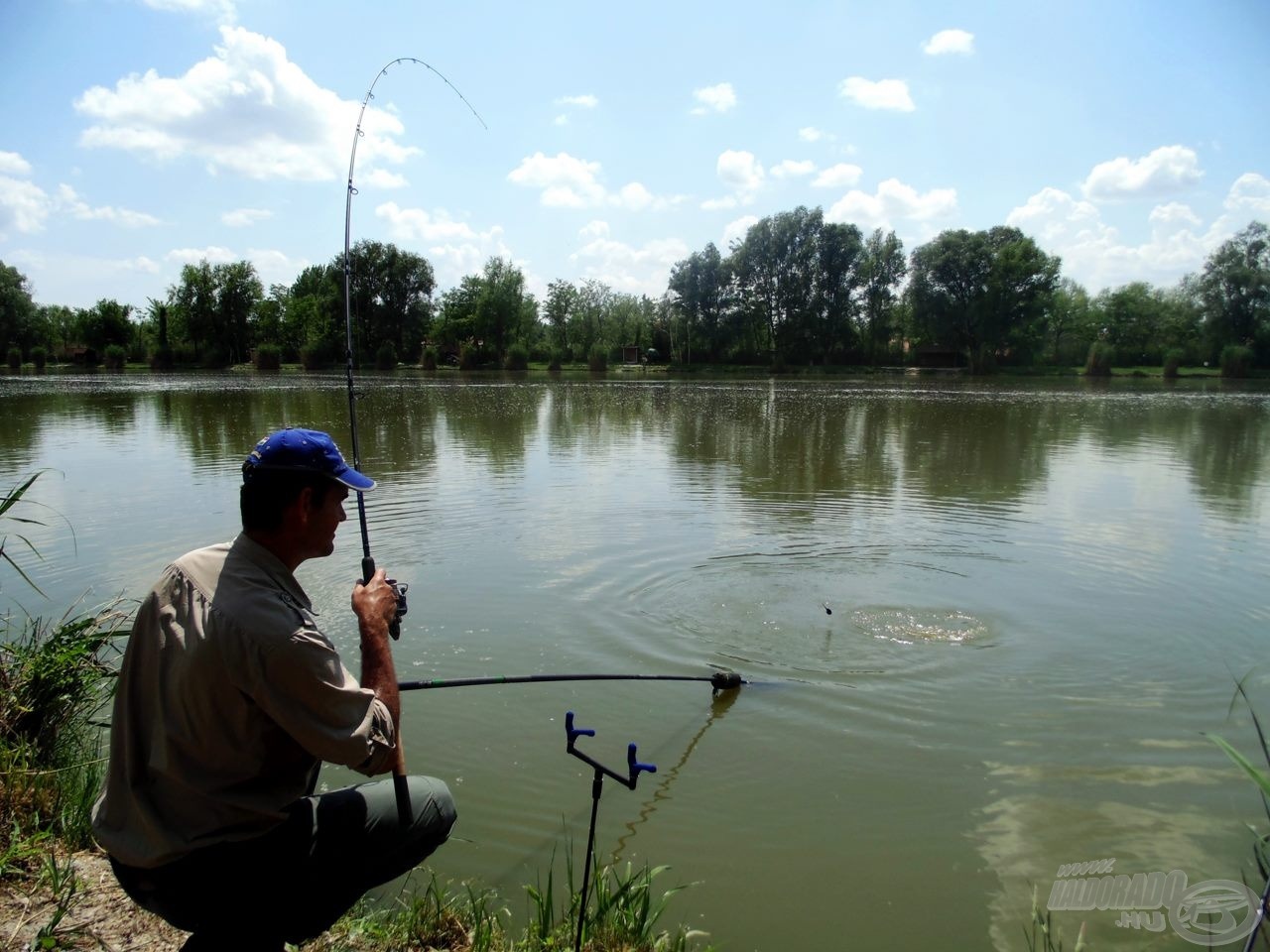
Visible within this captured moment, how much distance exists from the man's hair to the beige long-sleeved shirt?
0.51ft

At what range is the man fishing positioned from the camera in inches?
87.4

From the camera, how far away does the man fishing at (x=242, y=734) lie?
222 centimetres

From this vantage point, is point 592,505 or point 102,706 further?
point 592,505

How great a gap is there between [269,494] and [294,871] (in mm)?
1145

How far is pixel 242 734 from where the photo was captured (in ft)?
7.43

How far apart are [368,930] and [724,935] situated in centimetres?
148

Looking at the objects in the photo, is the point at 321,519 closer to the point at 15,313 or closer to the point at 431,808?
the point at 431,808

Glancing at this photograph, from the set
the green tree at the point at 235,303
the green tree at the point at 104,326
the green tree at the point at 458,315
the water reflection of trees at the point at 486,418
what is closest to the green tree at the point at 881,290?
the green tree at the point at 458,315

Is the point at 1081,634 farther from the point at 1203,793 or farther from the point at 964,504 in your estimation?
the point at 964,504

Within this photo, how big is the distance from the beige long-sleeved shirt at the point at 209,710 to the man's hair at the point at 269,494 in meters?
0.16

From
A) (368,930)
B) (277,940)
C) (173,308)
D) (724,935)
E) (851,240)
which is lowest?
(724,935)

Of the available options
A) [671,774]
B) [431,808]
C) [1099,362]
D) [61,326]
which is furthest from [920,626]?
[61,326]

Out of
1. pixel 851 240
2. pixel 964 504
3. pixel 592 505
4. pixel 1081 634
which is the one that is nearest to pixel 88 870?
pixel 1081 634

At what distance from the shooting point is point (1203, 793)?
15.2 ft
